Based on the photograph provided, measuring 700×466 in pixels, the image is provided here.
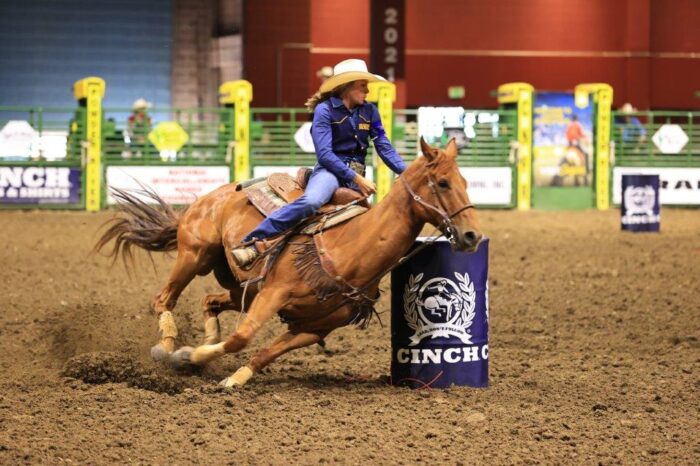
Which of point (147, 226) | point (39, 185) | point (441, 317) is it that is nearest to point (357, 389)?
point (441, 317)

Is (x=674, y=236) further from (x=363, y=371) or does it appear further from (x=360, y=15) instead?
(x=360, y=15)

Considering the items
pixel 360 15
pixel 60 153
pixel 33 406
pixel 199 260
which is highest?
pixel 360 15

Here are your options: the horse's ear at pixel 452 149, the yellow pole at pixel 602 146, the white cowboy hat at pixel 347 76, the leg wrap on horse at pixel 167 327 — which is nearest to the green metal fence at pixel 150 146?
the yellow pole at pixel 602 146

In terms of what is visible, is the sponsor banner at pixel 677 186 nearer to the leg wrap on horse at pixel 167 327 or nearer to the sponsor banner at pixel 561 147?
the sponsor banner at pixel 561 147

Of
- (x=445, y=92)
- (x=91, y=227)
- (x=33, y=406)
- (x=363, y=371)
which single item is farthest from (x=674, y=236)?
(x=445, y=92)

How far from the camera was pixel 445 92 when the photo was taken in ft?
88.8

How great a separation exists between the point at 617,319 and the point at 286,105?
56.9ft

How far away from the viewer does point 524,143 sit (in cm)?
1952

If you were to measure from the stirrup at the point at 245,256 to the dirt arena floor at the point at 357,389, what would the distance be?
701 millimetres

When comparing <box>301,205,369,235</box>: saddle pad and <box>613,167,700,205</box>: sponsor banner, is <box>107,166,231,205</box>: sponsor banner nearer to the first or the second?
<box>613,167,700,205</box>: sponsor banner

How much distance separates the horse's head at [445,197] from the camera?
17.8 feet

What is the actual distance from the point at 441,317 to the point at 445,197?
80cm

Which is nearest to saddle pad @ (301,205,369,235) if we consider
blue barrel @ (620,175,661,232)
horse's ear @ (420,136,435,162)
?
horse's ear @ (420,136,435,162)

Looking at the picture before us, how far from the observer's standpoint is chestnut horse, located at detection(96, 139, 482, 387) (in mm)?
5516
